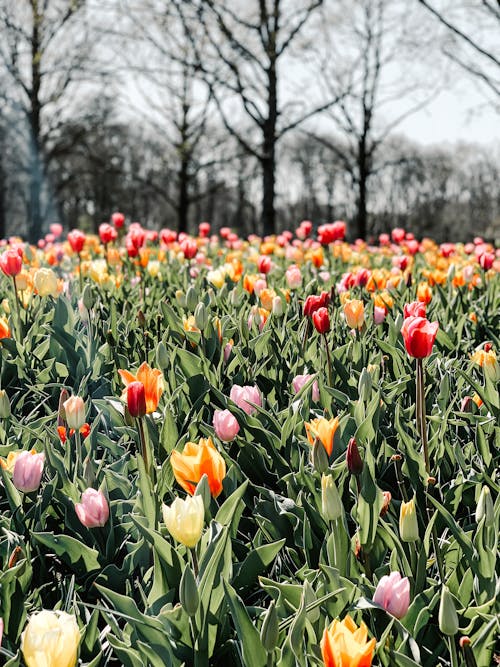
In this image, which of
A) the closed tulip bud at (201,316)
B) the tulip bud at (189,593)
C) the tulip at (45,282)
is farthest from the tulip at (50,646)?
the tulip at (45,282)

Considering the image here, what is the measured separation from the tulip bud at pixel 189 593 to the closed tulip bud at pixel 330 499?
12.8 inches

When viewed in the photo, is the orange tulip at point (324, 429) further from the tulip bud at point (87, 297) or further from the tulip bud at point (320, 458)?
the tulip bud at point (87, 297)

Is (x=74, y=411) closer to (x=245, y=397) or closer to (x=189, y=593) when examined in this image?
(x=245, y=397)

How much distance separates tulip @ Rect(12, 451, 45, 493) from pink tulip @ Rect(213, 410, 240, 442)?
415 millimetres

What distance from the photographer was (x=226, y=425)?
5.37 ft

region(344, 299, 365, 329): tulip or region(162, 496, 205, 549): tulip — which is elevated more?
region(344, 299, 365, 329): tulip

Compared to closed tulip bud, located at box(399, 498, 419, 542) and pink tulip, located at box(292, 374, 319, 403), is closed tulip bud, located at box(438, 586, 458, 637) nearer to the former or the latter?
closed tulip bud, located at box(399, 498, 419, 542)

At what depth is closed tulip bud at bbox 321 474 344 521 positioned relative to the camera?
4.15 feet

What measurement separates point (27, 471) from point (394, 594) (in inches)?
30.6

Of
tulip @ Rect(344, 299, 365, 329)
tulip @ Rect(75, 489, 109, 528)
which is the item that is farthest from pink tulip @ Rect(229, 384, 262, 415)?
tulip @ Rect(344, 299, 365, 329)

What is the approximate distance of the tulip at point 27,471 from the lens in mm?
1425

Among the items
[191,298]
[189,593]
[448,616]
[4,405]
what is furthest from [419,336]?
[191,298]

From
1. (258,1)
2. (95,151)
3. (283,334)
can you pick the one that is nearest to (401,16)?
(258,1)

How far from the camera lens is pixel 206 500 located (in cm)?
128
